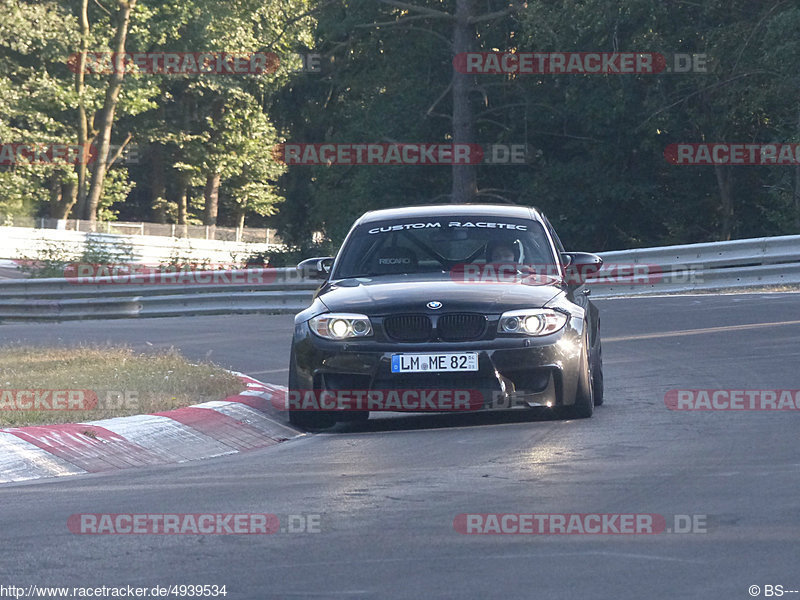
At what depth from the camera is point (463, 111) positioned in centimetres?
3194

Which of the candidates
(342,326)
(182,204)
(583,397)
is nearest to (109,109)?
(182,204)

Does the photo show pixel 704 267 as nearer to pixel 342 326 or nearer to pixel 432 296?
pixel 432 296

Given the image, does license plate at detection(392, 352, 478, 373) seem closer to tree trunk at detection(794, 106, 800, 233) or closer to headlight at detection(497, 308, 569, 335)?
headlight at detection(497, 308, 569, 335)

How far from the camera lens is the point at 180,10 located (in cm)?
6125

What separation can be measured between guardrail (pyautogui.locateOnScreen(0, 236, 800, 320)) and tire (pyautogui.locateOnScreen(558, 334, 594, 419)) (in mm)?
10072

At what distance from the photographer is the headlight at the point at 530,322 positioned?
9.32 m

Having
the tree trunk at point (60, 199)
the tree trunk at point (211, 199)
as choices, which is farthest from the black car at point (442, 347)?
the tree trunk at point (211, 199)

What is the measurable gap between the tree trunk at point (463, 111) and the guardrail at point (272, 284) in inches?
391

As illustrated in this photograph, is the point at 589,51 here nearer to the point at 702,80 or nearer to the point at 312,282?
the point at 702,80

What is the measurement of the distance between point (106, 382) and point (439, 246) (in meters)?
2.92

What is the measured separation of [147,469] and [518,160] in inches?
1002

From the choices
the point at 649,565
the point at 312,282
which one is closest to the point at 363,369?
the point at 649,565

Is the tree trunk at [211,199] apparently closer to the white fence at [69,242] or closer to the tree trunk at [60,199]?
the tree trunk at [60,199]

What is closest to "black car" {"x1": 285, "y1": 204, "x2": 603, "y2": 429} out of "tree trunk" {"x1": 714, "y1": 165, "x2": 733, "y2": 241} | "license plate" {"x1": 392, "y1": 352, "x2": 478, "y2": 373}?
"license plate" {"x1": 392, "y1": 352, "x2": 478, "y2": 373}
